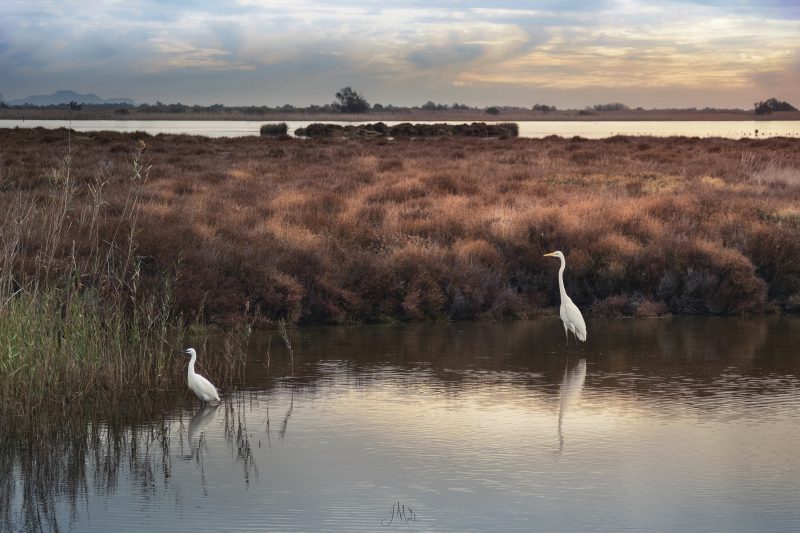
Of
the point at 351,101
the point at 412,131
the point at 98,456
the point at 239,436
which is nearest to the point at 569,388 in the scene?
the point at 239,436

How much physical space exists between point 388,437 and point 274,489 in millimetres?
1629

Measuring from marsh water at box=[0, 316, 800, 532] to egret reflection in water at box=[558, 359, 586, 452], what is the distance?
0.13 feet

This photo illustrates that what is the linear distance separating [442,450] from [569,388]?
297 cm

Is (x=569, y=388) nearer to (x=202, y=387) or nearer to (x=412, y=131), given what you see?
(x=202, y=387)

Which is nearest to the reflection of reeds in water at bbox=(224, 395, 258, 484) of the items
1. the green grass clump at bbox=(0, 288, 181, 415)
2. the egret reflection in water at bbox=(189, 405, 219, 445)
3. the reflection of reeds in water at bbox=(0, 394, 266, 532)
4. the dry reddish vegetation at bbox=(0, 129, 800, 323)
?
the reflection of reeds in water at bbox=(0, 394, 266, 532)

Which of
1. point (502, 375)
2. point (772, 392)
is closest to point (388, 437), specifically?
point (502, 375)

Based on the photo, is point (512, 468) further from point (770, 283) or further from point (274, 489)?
point (770, 283)

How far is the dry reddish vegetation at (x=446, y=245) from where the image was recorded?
15.3m

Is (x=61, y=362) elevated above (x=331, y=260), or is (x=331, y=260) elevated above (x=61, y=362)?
(x=331, y=260)

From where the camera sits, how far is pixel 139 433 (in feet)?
29.7

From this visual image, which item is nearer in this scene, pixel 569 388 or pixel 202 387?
pixel 202 387

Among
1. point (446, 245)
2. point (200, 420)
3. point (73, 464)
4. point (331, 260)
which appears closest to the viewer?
point (73, 464)

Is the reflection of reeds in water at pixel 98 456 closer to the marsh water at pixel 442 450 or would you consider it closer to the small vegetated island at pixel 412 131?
the marsh water at pixel 442 450

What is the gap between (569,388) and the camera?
11.0 m
